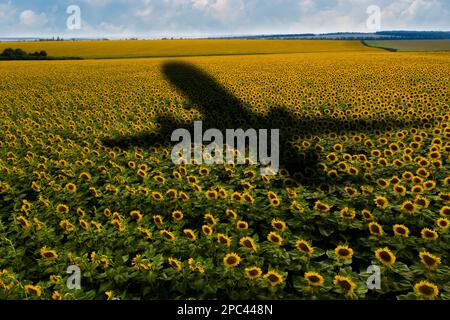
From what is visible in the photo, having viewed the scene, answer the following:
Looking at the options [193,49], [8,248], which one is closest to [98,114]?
[8,248]

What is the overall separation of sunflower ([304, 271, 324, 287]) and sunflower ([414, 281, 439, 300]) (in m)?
0.92

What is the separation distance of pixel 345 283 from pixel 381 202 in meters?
2.08

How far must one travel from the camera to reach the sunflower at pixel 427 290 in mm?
3207

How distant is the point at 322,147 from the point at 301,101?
6684 millimetres

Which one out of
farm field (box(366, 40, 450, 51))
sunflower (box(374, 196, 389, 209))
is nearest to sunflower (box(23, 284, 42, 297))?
sunflower (box(374, 196, 389, 209))

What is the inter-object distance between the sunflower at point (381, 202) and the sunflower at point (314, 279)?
202cm

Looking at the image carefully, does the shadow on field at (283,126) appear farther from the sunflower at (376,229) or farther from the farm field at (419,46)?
the farm field at (419,46)

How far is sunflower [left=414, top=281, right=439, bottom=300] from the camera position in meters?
3.21

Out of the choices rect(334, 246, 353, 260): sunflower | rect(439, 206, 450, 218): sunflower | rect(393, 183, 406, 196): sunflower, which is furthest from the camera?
rect(393, 183, 406, 196): sunflower

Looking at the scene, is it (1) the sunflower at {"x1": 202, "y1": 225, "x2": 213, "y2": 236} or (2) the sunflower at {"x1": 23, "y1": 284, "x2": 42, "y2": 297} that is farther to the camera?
(1) the sunflower at {"x1": 202, "y1": 225, "x2": 213, "y2": 236}

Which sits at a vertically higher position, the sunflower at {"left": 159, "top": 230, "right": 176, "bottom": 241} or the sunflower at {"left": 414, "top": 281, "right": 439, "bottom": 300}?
the sunflower at {"left": 159, "top": 230, "right": 176, "bottom": 241}

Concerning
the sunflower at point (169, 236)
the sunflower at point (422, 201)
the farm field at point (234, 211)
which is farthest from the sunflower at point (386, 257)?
the sunflower at point (169, 236)
